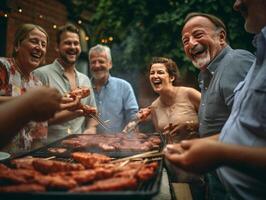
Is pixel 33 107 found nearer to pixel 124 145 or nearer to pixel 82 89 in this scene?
pixel 124 145

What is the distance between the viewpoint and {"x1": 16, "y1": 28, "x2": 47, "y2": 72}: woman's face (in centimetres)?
469

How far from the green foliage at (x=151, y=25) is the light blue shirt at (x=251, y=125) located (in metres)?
6.33

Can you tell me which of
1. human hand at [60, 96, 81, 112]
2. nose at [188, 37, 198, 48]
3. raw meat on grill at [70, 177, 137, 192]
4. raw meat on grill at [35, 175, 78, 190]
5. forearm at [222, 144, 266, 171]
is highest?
nose at [188, 37, 198, 48]

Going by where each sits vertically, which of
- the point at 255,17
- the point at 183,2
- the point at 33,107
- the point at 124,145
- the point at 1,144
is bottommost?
the point at 124,145

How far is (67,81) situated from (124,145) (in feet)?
7.26

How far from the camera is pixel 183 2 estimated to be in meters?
9.30

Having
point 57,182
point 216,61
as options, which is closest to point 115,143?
point 216,61

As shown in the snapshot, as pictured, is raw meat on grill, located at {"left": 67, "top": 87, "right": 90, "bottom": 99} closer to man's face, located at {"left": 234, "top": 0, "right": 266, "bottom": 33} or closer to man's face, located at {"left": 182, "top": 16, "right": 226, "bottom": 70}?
man's face, located at {"left": 182, "top": 16, "right": 226, "bottom": 70}

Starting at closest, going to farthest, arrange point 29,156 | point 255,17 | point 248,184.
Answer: point 248,184
point 255,17
point 29,156

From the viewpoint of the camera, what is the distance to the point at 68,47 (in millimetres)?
5945

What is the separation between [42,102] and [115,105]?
461 cm

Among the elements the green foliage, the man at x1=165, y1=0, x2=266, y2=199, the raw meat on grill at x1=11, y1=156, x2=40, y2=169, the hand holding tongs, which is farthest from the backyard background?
the man at x1=165, y1=0, x2=266, y2=199

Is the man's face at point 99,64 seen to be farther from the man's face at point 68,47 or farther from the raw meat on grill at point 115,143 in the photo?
the raw meat on grill at point 115,143

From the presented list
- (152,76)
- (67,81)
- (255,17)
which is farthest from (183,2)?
(255,17)
